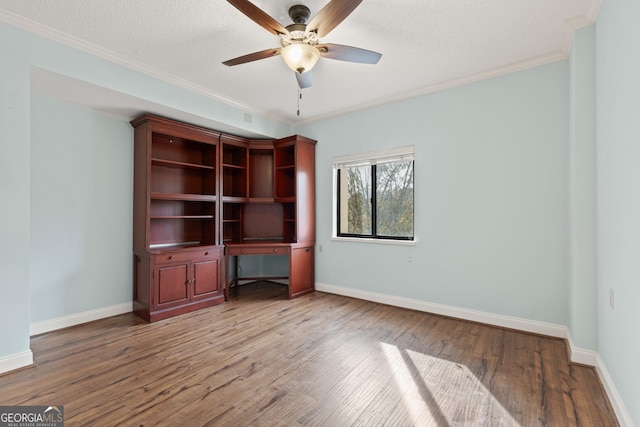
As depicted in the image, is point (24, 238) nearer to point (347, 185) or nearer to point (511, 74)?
point (347, 185)

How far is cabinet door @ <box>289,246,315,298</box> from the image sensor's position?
4.25m

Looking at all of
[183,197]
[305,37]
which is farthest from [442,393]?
[183,197]

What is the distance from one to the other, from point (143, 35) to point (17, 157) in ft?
4.64

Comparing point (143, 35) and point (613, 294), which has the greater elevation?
point (143, 35)

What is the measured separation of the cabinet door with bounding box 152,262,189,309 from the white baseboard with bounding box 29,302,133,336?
64 cm

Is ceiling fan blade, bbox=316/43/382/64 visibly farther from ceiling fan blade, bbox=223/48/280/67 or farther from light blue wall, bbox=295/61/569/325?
light blue wall, bbox=295/61/569/325

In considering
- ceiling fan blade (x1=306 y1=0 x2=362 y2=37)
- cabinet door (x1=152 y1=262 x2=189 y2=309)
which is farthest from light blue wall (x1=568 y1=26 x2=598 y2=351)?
cabinet door (x1=152 y1=262 x2=189 y2=309)

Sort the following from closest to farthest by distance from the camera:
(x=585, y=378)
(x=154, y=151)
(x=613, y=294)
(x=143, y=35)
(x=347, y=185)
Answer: (x=613, y=294) < (x=585, y=378) < (x=143, y=35) < (x=154, y=151) < (x=347, y=185)

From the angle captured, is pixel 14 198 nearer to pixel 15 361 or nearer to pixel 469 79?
pixel 15 361

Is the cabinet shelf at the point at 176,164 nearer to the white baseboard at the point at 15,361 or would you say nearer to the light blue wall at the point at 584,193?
the white baseboard at the point at 15,361

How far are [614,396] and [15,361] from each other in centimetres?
423

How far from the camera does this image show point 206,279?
12.7ft

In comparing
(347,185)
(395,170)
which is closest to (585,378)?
(395,170)

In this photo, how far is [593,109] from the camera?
91.4 inches
